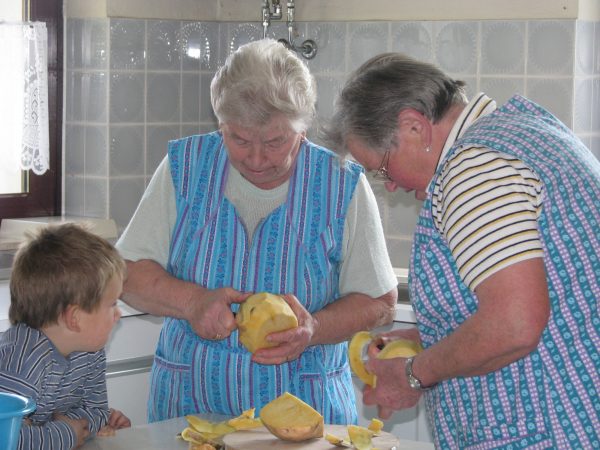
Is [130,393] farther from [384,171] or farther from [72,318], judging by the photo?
[384,171]

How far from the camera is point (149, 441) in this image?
178 cm

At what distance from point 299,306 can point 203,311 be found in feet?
0.57

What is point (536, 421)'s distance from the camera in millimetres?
1452

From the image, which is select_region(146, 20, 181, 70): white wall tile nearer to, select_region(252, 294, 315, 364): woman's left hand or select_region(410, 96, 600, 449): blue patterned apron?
select_region(252, 294, 315, 364): woman's left hand

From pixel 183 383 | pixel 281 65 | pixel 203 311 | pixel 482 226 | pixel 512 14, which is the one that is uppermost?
pixel 512 14

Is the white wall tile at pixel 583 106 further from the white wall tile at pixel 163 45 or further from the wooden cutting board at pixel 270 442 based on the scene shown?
the wooden cutting board at pixel 270 442

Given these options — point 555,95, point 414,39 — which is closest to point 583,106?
point 555,95

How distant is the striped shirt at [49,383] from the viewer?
5.46 feet

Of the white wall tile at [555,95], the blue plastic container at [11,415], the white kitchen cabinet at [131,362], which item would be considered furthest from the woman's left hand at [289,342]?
the white wall tile at [555,95]

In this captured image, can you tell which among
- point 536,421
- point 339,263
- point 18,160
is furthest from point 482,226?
point 18,160

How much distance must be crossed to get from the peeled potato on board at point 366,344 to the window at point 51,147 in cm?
180

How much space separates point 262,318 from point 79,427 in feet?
→ 1.16

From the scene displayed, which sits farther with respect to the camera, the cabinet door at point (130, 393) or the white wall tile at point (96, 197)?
the white wall tile at point (96, 197)

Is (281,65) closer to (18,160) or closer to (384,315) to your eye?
(384,315)
